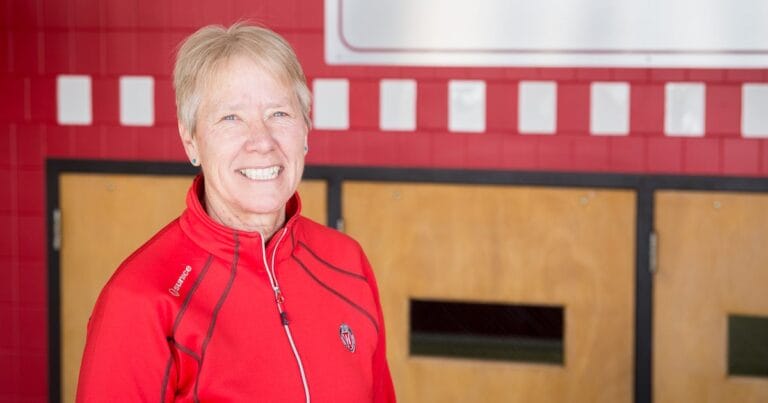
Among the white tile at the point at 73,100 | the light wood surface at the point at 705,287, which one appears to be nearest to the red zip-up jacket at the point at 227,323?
the light wood surface at the point at 705,287

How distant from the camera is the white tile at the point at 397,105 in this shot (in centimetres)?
372

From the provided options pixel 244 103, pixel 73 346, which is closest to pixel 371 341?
pixel 244 103

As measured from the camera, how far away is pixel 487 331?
379cm

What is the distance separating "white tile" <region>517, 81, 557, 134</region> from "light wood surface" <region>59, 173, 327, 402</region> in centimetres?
117

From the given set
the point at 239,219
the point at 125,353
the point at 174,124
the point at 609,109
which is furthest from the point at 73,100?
the point at 125,353

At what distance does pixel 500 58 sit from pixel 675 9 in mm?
562

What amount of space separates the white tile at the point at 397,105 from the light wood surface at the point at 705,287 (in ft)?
2.76

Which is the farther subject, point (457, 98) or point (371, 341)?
point (457, 98)

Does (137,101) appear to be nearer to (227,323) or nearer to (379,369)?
(379,369)

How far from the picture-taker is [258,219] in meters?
1.94

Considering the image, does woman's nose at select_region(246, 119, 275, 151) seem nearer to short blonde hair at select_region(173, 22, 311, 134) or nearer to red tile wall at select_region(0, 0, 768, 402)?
short blonde hair at select_region(173, 22, 311, 134)

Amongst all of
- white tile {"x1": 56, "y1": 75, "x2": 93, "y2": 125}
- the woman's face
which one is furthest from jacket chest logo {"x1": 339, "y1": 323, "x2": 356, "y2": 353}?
white tile {"x1": 56, "y1": 75, "x2": 93, "y2": 125}

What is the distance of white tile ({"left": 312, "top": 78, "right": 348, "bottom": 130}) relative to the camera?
3770 millimetres

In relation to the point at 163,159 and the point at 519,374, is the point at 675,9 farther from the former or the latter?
the point at 163,159
